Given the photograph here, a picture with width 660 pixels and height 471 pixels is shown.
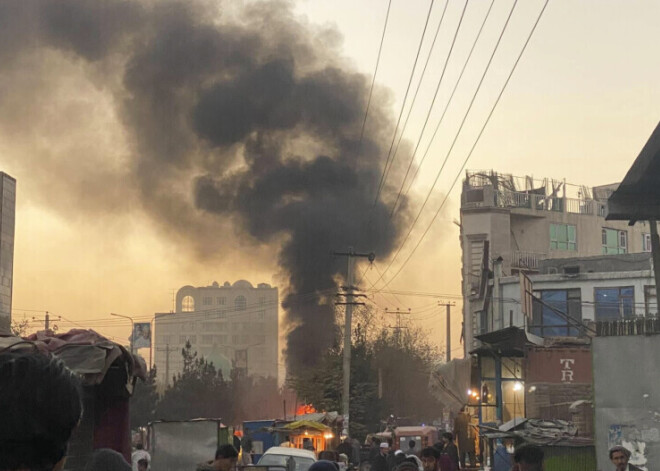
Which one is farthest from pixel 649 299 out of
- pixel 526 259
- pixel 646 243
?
pixel 646 243

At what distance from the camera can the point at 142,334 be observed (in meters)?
85.9

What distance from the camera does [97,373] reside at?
10.0m

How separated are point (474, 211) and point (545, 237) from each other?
548 cm

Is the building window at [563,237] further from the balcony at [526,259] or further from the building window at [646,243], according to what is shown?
the building window at [646,243]

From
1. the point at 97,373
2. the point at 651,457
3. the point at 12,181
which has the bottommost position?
the point at 651,457

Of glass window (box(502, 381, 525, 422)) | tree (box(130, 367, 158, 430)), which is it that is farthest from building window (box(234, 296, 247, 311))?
glass window (box(502, 381, 525, 422))

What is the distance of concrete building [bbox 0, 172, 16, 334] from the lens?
2862 inches

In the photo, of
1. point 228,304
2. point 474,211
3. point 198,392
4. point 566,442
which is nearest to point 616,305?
point 474,211

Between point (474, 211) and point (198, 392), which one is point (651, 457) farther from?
point (198, 392)

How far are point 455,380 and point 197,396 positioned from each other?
1739 inches

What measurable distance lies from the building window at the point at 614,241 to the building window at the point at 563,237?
3.02 meters

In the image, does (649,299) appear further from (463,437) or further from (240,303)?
(240,303)

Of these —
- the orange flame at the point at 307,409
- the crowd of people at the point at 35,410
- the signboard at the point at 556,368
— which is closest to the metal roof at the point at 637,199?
the signboard at the point at 556,368

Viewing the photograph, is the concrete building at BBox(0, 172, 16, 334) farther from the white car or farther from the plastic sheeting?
the white car
